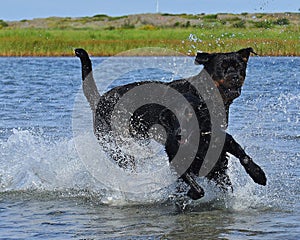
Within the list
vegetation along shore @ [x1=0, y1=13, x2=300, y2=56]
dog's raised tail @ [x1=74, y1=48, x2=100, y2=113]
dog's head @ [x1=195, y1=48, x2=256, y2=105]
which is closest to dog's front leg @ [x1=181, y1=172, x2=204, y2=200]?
dog's head @ [x1=195, y1=48, x2=256, y2=105]

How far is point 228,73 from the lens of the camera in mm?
5867

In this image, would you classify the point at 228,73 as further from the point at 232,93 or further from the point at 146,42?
the point at 146,42

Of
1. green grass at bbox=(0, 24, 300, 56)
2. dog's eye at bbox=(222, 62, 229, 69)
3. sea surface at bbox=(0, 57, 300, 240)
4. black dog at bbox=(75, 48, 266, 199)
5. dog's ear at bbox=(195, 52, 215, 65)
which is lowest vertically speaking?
sea surface at bbox=(0, 57, 300, 240)

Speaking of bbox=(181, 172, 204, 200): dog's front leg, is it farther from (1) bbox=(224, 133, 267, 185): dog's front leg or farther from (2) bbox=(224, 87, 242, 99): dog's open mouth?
(2) bbox=(224, 87, 242, 99): dog's open mouth

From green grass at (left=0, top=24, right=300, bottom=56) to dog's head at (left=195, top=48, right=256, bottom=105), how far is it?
61.4 feet

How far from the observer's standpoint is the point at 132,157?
6660 mm

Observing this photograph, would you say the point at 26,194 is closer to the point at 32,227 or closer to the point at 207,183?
the point at 32,227

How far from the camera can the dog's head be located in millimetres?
5863

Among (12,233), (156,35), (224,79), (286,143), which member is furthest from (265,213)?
(156,35)

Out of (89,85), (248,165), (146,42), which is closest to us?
(248,165)

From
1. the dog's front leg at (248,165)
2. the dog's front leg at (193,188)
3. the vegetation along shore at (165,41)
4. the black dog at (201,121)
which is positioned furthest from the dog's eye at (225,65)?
the vegetation along shore at (165,41)

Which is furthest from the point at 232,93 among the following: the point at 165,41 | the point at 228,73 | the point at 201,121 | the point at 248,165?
the point at 165,41

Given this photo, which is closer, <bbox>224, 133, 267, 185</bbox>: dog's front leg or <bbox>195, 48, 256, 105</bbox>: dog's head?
<bbox>224, 133, 267, 185</bbox>: dog's front leg

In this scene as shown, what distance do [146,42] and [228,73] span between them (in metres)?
27.8
